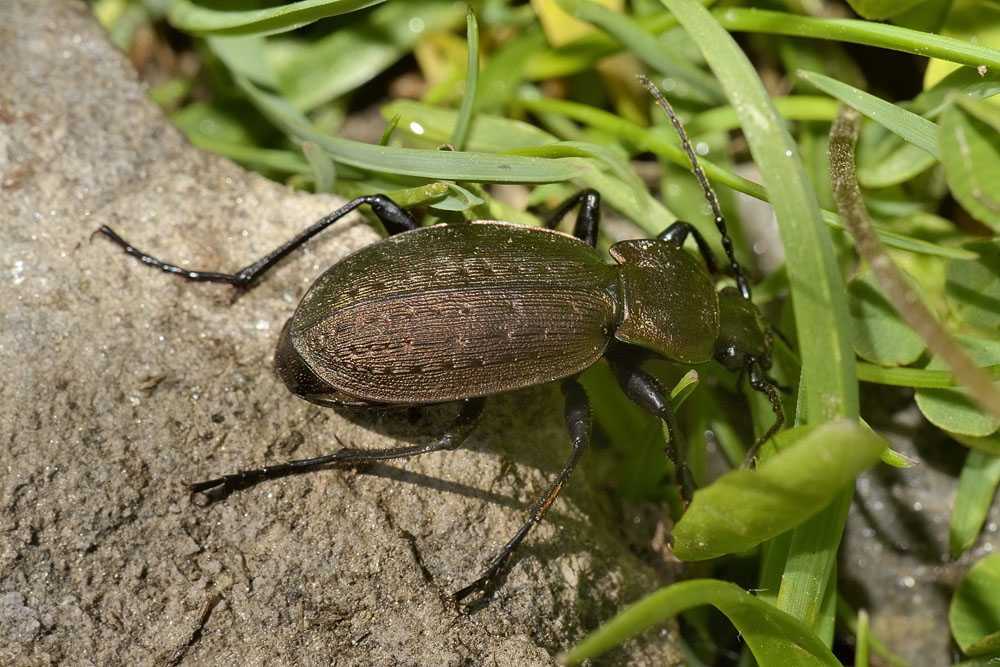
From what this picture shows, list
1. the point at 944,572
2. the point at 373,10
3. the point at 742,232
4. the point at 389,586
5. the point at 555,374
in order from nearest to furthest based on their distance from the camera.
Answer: the point at 389,586, the point at 555,374, the point at 944,572, the point at 742,232, the point at 373,10

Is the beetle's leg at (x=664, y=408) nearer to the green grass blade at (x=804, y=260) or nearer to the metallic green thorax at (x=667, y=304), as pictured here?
the metallic green thorax at (x=667, y=304)

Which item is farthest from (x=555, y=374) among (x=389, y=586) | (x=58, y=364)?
(x=58, y=364)

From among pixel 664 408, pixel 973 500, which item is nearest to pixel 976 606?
pixel 973 500

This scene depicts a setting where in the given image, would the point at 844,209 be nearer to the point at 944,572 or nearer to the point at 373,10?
the point at 944,572

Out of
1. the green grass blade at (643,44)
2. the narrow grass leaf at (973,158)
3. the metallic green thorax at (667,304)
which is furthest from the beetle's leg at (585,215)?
the narrow grass leaf at (973,158)

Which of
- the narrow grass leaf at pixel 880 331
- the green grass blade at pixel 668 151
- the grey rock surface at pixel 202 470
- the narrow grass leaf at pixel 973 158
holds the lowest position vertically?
the grey rock surface at pixel 202 470

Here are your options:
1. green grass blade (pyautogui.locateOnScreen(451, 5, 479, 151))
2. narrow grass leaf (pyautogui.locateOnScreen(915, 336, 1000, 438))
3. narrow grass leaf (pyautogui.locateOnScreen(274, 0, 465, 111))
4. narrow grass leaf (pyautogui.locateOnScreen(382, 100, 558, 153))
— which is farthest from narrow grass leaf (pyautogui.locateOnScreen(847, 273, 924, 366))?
narrow grass leaf (pyautogui.locateOnScreen(274, 0, 465, 111))

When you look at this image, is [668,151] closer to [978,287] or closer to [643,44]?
[643,44]
